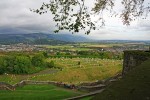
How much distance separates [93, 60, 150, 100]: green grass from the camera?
11219 millimetres

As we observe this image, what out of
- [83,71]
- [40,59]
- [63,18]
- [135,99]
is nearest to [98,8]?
[63,18]

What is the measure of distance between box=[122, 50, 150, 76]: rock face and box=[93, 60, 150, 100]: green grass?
1865cm

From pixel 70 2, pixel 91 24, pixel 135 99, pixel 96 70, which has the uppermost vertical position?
pixel 70 2

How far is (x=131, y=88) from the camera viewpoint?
38.1ft

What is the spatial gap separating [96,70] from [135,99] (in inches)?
3327

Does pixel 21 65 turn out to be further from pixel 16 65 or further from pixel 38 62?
pixel 38 62

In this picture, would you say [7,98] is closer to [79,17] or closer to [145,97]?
[79,17]

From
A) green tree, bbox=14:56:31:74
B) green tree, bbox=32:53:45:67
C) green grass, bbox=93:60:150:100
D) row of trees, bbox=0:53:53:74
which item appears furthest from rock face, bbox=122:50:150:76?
green tree, bbox=32:53:45:67

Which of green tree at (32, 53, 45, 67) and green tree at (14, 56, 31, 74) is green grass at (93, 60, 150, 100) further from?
green tree at (32, 53, 45, 67)

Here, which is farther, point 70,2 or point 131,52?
point 131,52

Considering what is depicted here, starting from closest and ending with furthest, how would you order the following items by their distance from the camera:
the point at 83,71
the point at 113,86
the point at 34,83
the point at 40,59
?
the point at 113,86
the point at 34,83
the point at 83,71
the point at 40,59

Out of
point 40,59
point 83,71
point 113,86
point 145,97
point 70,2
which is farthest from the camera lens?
point 40,59

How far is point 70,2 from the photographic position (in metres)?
13.6

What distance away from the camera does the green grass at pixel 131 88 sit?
11.2m
